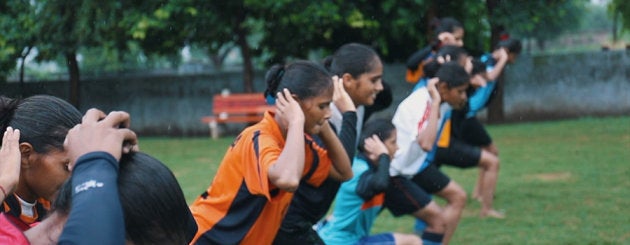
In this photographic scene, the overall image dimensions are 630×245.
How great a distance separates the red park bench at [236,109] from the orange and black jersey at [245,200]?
47.7 ft

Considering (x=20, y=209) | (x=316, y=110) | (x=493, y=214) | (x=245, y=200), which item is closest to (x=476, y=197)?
(x=493, y=214)

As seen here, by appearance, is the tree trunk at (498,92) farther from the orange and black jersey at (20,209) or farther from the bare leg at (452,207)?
the orange and black jersey at (20,209)

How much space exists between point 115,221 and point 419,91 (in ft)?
17.1

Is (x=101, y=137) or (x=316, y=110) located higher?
(x=101, y=137)

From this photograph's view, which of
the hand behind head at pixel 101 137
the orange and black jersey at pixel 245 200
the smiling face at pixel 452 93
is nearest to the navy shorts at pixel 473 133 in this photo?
the smiling face at pixel 452 93

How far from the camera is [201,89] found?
21.1m

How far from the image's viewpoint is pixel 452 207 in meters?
6.73

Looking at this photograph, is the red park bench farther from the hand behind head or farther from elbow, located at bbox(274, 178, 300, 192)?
the hand behind head

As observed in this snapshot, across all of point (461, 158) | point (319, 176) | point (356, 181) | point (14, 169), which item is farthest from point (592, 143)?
→ point (14, 169)

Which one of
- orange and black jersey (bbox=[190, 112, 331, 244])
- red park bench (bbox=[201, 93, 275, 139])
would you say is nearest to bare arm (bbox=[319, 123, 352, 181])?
orange and black jersey (bbox=[190, 112, 331, 244])

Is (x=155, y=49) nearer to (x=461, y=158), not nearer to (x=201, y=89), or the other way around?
(x=201, y=89)

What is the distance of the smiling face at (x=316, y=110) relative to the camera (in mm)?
4215

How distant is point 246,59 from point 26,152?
17.1m

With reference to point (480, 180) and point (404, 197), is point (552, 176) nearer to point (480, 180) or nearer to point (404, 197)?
point (480, 180)
